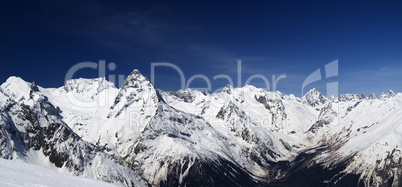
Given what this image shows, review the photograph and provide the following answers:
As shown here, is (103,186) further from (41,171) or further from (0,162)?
(0,162)

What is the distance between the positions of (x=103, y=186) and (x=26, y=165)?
1762cm

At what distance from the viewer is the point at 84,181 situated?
56.5 meters

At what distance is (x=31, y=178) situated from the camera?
52469 millimetres

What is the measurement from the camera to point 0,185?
45.3 m

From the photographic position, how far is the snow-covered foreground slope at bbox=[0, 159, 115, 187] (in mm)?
49078

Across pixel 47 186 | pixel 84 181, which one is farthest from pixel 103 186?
pixel 47 186

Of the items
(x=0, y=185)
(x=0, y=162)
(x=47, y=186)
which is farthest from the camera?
(x=0, y=162)

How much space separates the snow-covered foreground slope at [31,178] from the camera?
4908 centimetres

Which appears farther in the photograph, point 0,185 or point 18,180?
point 18,180

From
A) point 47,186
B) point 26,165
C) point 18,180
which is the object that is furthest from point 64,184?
point 26,165

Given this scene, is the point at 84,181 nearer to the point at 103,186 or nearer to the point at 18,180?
the point at 103,186

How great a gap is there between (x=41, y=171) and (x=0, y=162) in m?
7.89

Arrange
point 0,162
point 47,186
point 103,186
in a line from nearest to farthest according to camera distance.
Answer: point 47,186 < point 103,186 < point 0,162

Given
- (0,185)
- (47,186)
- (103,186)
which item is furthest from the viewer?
(103,186)
